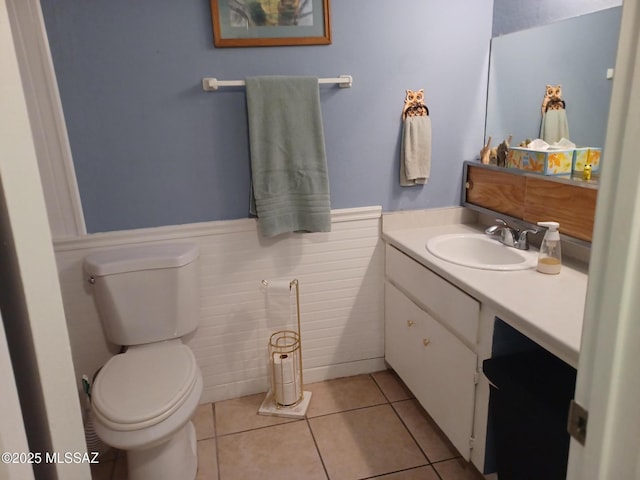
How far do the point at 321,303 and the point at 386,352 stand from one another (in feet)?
1.48

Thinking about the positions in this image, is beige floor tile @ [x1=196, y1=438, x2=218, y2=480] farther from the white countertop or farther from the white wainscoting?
the white countertop

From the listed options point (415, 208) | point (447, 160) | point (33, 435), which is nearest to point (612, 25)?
point (447, 160)

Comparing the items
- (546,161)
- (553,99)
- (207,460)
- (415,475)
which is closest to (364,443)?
(415,475)

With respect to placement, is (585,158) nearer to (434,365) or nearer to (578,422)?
(434,365)

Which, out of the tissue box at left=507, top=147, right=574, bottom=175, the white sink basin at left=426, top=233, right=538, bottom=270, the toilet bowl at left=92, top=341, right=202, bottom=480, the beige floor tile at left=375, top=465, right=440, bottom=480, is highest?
the tissue box at left=507, top=147, right=574, bottom=175

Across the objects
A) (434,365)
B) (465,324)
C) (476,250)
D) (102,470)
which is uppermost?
(476,250)

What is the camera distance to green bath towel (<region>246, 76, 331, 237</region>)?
191 cm

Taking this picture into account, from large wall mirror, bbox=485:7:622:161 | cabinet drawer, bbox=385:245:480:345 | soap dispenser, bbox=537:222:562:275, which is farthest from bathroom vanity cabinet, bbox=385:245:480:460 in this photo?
large wall mirror, bbox=485:7:622:161

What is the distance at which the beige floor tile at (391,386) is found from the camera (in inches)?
87.7

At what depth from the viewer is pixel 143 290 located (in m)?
1.84

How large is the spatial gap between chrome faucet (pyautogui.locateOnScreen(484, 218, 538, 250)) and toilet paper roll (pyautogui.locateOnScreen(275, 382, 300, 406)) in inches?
44.9

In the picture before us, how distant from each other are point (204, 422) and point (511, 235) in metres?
1.60

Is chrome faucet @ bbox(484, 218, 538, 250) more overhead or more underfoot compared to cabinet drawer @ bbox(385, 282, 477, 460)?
more overhead

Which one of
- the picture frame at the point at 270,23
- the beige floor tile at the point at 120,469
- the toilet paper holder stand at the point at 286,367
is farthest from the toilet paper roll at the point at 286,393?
the picture frame at the point at 270,23
